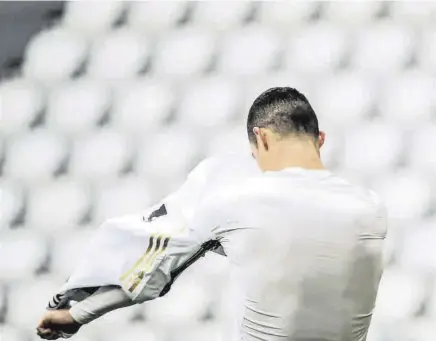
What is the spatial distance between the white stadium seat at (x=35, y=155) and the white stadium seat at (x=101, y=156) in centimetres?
4

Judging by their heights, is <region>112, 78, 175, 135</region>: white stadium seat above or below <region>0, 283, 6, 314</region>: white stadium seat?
above

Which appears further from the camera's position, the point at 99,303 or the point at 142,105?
the point at 142,105

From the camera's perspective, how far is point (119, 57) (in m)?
1.51

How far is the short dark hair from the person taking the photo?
98 cm

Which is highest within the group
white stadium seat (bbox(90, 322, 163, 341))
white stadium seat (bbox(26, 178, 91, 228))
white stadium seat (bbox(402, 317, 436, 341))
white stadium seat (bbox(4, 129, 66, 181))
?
white stadium seat (bbox(4, 129, 66, 181))

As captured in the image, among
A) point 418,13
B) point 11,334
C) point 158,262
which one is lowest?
point 11,334

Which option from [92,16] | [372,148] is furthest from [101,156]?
[372,148]

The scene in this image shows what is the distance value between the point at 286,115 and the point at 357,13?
1.87ft

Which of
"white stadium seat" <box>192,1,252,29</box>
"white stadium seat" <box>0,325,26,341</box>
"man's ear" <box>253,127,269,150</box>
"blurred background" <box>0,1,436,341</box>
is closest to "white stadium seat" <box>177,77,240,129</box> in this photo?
"blurred background" <box>0,1,436,341</box>

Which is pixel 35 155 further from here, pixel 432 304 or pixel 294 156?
pixel 432 304

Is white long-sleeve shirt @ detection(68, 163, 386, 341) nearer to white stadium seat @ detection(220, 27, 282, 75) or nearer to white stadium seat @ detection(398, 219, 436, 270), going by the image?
white stadium seat @ detection(398, 219, 436, 270)

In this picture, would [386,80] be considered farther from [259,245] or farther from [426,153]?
[259,245]

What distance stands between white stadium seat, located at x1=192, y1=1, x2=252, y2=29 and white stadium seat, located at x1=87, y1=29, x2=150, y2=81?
0.46 feet

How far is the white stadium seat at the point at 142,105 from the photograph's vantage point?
148 centimetres
